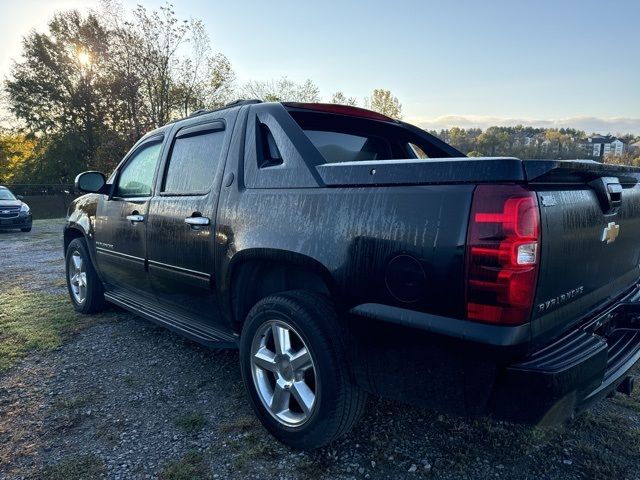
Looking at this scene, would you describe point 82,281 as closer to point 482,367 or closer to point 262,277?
point 262,277

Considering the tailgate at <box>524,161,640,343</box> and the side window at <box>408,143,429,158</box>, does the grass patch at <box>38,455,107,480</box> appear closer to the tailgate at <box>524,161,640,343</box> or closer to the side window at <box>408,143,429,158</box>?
the tailgate at <box>524,161,640,343</box>

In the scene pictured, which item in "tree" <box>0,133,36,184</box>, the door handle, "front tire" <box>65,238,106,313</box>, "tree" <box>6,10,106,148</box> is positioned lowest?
"front tire" <box>65,238,106,313</box>

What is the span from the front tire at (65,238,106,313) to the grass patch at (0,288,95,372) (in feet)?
0.45

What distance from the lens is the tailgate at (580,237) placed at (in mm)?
1648

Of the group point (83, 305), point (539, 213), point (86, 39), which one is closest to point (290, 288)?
point (539, 213)

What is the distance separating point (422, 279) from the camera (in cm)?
170

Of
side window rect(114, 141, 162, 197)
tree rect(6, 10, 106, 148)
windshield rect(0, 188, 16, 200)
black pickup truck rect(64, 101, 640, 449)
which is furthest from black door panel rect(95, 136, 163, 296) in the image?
tree rect(6, 10, 106, 148)

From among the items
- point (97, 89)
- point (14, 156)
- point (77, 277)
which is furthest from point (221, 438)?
point (14, 156)

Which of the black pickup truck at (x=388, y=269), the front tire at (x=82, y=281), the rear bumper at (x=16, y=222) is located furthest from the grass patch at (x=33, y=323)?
the rear bumper at (x=16, y=222)

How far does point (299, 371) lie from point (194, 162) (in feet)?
5.72

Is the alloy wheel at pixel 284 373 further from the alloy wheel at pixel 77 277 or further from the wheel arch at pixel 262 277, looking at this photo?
the alloy wheel at pixel 77 277

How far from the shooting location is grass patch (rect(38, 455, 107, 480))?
2.17m

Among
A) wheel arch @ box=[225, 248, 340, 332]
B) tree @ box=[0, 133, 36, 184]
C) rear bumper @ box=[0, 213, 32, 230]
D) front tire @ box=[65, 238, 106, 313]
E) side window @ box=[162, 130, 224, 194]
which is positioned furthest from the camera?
tree @ box=[0, 133, 36, 184]

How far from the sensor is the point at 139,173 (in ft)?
12.8
